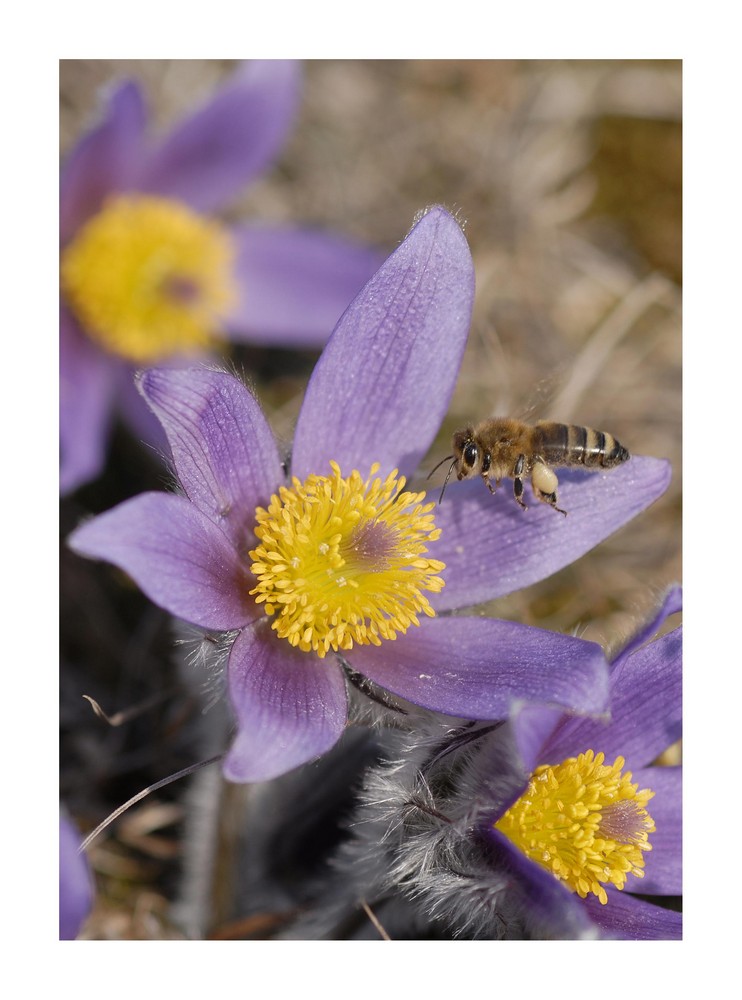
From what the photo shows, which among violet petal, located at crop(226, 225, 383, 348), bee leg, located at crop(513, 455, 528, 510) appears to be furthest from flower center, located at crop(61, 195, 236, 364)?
bee leg, located at crop(513, 455, 528, 510)

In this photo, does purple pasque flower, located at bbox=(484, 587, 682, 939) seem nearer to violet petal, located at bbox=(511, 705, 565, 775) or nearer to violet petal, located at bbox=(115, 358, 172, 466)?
violet petal, located at bbox=(511, 705, 565, 775)

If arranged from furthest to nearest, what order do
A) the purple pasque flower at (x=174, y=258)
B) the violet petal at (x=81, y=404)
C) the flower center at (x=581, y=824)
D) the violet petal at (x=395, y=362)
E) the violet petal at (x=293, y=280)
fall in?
the violet petal at (x=293, y=280)
the purple pasque flower at (x=174, y=258)
the violet petal at (x=81, y=404)
the violet petal at (x=395, y=362)
the flower center at (x=581, y=824)

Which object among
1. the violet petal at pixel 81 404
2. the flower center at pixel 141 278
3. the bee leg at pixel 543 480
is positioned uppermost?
the flower center at pixel 141 278

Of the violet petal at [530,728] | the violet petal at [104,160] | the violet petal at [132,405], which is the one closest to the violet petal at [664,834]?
the violet petal at [530,728]

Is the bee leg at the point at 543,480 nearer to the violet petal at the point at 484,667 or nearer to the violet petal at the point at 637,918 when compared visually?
the violet petal at the point at 484,667

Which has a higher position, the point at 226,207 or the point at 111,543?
the point at 226,207
